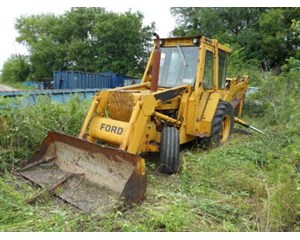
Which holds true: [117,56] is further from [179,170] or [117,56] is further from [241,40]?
[179,170]

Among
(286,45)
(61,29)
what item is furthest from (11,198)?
(61,29)

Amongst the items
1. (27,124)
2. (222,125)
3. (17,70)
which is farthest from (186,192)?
(17,70)

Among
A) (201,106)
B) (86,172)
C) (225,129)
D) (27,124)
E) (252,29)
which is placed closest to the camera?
(86,172)

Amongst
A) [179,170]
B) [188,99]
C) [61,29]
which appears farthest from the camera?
[61,29]

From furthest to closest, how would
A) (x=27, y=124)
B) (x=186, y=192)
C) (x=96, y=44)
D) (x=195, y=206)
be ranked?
(x=96, y=44) < (x=27, y=124) < (x=186, y=192) < (x=195, y=206)

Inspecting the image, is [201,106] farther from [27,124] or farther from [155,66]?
[27,124]

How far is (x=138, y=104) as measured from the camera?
4734mm

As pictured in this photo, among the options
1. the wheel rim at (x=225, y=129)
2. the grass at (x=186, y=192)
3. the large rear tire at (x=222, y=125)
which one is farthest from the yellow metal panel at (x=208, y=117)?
the wheel rim at (x=225, y=129)

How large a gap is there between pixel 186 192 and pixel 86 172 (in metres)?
1.32

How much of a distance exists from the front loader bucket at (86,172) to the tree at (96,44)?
24.0m

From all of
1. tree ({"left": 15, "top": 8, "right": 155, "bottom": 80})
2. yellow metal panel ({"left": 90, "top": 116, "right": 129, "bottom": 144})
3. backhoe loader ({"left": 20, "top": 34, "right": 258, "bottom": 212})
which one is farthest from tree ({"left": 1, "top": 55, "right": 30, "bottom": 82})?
yellow metal panel ({"left": 90, "top": 116, "right": 129, "bottom": 144})

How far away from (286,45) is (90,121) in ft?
64.8

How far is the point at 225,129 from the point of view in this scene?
7.27m

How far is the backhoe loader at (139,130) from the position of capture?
164 inches
